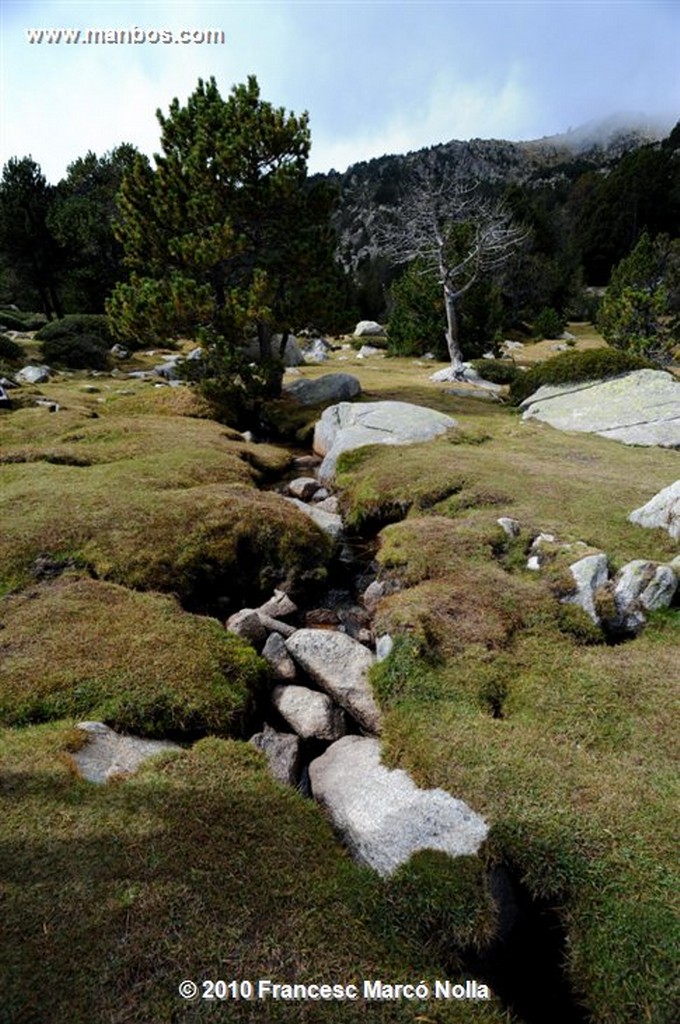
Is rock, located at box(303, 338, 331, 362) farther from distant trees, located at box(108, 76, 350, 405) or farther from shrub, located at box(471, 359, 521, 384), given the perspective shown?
distant trees, located at box(108, 76, 350, 405)

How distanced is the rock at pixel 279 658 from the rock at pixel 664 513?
7.07 metres

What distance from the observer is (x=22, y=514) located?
1023 centimetres

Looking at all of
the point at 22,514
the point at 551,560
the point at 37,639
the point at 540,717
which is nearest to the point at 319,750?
the point at 540,717

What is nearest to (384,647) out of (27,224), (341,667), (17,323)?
(341,667)

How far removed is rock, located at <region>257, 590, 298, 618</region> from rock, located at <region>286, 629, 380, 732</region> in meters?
1.21

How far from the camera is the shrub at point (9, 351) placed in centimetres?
2821

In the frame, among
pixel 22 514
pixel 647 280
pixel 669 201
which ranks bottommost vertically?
pixel 22 514

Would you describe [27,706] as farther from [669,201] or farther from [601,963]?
[669,201]

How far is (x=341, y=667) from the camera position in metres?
7.22

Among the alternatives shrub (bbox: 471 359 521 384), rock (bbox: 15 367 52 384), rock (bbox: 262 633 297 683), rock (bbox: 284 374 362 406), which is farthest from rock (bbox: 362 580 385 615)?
shrub (bbox: 471 359 521 384)

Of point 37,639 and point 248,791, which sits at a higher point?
point 37,639

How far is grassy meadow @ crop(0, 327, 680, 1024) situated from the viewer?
12.1 ft

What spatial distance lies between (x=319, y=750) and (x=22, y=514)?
7.62 m

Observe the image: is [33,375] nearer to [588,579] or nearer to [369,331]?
[588,579]
